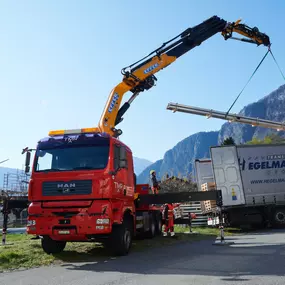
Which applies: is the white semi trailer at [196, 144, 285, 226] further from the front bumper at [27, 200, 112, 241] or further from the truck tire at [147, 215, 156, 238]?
the front bumper at [27, 200, 112, 241]

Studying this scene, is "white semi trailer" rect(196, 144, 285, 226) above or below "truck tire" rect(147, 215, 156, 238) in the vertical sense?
above

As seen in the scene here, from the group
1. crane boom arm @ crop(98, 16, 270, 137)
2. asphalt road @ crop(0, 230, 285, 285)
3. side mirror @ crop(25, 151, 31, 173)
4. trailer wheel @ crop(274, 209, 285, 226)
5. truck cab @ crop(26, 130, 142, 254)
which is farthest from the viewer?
trailer wheel @ crop(274, 209, 285, 226)

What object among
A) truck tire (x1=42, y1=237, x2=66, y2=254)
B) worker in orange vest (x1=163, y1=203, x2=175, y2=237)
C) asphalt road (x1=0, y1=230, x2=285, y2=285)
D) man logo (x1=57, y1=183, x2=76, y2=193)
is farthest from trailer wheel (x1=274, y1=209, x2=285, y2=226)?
man logo (x1=57, y1=183, x2=76, y2=193)

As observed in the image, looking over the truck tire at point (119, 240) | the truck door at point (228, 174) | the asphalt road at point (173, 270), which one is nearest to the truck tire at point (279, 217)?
the truck door at point (228, 174)

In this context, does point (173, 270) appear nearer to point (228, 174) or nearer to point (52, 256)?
point (52, 256)

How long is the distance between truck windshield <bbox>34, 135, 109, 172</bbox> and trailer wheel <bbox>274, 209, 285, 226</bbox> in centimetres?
993

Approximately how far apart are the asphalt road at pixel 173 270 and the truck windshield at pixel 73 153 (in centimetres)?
237

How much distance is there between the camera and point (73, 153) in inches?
335

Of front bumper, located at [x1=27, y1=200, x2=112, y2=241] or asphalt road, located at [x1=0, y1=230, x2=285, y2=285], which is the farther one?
front bumper, located at [x1=27, y1=200, x2=112, y2=241]

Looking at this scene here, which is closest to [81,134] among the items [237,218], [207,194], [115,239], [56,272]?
[115,239]

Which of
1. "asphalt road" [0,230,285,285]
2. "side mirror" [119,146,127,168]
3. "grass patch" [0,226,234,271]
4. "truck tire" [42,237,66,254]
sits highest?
"side mirror" [119,146,127,168]

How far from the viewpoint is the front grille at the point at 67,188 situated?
7953 millimetres

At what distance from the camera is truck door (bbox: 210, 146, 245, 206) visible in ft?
48.0

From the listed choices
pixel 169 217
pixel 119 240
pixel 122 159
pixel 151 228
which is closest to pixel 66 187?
pixel 122 159
